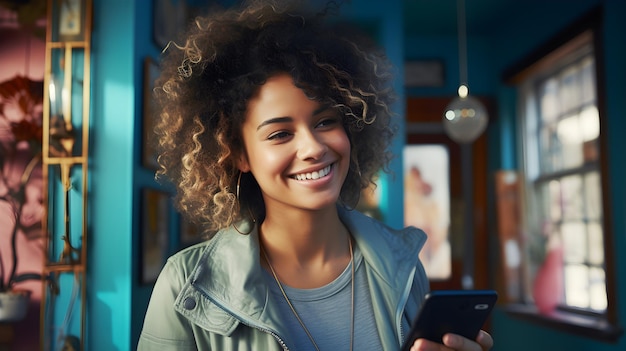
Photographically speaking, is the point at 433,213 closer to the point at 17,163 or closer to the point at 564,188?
the point at 564,188

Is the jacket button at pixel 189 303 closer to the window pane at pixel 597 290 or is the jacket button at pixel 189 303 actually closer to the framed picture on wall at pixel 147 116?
the framed picture on wall at pixel 147 116

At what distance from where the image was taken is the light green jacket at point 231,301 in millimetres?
1100

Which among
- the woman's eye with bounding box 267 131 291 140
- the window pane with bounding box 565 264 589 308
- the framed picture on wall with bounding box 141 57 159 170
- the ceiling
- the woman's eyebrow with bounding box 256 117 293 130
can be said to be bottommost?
the window pane with bounding box 565 264 589 308

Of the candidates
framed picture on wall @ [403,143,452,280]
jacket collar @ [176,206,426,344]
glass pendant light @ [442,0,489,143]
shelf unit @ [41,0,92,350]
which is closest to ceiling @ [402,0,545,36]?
glass pendant light @ [442,0,489,143]

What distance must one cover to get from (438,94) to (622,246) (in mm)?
2596

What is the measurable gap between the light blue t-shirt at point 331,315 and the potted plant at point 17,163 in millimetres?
1802

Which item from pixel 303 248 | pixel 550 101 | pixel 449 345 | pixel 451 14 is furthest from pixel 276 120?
pixel 451 14

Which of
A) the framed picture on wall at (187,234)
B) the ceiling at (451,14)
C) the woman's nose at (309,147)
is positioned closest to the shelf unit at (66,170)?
the framed picture on wall at (187,234)

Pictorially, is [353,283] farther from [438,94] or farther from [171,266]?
[438,94]

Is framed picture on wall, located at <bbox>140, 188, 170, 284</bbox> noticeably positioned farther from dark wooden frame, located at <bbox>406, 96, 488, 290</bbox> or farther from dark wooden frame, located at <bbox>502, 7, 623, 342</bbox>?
dark wooden frame, located at <bbox>406, 96, 488, 290</bbox>

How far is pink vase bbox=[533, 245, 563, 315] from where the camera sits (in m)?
4.45

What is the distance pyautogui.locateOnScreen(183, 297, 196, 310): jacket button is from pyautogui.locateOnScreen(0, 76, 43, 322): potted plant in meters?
1.77

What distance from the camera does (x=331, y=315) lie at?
1.17 m

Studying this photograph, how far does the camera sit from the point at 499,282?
515 cm
